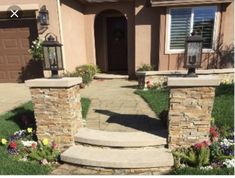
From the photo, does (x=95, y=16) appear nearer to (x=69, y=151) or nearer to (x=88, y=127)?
(x=88, y=127)

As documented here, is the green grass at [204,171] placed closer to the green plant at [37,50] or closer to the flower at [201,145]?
the flower at [201,145]

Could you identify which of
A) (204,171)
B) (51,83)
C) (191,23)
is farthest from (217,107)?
(191,23)

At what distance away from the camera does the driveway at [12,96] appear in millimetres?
6711

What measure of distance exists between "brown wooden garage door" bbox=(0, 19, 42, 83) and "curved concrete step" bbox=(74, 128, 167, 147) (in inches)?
235

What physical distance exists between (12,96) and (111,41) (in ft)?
19.3

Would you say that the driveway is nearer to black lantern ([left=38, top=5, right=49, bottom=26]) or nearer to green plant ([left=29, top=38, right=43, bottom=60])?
green plant ([left=29, top=38, right=43, bottom=60])

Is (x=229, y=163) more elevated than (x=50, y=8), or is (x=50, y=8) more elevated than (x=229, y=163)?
(x=50, y=8)

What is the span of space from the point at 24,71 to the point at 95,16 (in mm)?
3834

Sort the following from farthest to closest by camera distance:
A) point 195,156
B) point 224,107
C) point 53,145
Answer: point 224,107, point 53,145, point 195,156

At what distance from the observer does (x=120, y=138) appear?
438cm

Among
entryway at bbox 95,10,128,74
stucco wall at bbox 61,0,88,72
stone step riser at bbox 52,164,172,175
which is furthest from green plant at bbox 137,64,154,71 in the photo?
stone step riser at bbox 52,164,172,175

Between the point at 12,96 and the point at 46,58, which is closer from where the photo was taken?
the point at 46,58

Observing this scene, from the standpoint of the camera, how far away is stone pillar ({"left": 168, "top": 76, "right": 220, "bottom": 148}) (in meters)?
3.86

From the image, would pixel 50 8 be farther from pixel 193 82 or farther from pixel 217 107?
pixel 193 82
